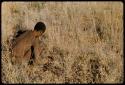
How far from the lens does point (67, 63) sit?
4.98 metres

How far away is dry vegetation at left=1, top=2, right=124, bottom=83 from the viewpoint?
4.77m

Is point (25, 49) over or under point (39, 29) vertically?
under

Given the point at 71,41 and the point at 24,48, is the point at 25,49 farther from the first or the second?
the point at 71,41

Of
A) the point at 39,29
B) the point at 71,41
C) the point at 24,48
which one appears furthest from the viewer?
the point at 71,41

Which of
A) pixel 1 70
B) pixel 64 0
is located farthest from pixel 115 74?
pixel 64 0

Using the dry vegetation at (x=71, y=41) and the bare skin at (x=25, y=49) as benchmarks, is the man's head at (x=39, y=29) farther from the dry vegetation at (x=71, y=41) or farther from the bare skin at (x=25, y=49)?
the dry vegetation at (x=71, y=41)

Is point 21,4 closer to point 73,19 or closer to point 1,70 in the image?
point 73,19

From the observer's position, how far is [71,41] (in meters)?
5.64

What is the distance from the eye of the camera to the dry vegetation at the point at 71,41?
15.6ft

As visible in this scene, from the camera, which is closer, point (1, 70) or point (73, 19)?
point (1, 70)

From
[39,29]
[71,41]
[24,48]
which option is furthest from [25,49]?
[71,41]

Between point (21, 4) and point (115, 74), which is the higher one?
point (21, 4)

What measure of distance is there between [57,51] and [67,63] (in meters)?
0.54

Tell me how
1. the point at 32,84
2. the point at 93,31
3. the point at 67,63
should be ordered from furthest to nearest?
the point at 93,31, the point at 67,63, the point at 32,84
